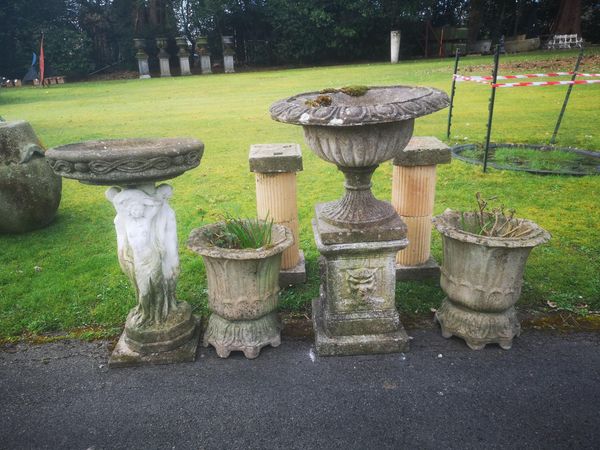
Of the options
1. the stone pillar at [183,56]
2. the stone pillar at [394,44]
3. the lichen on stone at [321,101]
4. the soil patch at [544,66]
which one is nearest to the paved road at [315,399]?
the lichen on stone at [321,101]

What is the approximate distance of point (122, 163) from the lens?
254cm

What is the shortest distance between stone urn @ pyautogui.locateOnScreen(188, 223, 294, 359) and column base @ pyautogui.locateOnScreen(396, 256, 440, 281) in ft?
4.12

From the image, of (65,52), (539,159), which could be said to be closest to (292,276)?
(539,159)

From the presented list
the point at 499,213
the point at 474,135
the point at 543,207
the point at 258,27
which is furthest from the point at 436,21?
the point at 499,213

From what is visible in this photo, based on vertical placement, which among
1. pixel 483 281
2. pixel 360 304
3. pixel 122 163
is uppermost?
pixel 122 163

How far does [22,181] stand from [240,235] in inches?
124

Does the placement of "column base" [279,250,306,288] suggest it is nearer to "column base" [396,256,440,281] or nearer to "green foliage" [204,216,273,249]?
"green foliage" [204,216,273,249]

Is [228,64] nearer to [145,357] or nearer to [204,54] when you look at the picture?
[204,54]

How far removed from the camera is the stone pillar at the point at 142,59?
81.5 feet

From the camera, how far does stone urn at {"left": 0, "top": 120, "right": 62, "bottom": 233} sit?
4.87 m

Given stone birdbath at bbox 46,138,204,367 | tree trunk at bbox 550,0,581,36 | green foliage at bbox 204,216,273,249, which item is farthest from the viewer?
tree trunk at bbox 550,0,581,36

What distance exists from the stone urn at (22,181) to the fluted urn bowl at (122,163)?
8.81ft

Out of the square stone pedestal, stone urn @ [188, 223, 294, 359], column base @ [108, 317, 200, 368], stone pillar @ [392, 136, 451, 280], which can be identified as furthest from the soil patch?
column base @ [108, 317, 200, 368]

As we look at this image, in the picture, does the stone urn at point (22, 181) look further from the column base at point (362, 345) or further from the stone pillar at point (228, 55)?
the stone pillar at point (228, 55)
